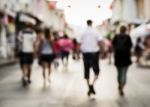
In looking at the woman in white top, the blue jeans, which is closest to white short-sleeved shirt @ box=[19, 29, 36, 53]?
the woman in white top

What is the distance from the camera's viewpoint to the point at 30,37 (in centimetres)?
1728

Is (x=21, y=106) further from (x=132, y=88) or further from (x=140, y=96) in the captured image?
(x=132, y=88)

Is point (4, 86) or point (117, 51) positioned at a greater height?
point (117, 51)

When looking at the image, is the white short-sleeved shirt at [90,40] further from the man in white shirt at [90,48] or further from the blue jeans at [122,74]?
the blue jeans at [122,74]

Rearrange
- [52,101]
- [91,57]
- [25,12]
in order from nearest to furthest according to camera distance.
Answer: [52,101]
[91,57]
[25,12]

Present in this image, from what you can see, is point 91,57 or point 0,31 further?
point 0,31

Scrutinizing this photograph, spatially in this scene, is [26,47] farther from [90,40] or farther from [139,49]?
[139,49]

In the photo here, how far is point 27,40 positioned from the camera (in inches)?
680

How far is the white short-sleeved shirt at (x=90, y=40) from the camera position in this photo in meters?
13.5

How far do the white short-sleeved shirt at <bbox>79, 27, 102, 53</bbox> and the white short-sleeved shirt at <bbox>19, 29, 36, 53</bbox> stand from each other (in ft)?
12.8

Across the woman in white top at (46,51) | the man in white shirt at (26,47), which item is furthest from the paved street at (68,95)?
the woman in white top at (46,51)

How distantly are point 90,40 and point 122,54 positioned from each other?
4.38 ft

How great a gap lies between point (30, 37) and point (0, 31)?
77.0ft

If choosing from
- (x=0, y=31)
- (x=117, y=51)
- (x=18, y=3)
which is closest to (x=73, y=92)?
(x=117, y=51)
